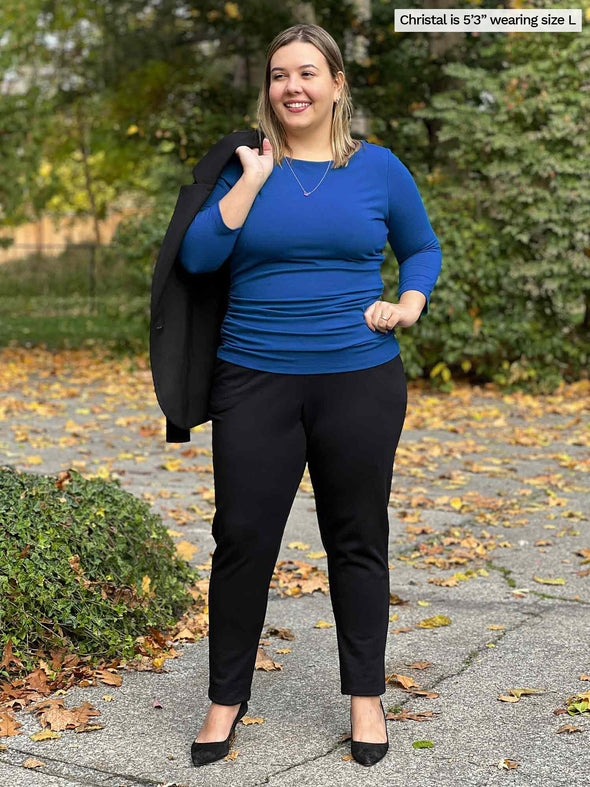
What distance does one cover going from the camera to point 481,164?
11.0 m

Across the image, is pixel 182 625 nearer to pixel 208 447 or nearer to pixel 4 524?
pixel 4 524

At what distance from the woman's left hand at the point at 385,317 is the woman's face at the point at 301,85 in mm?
513

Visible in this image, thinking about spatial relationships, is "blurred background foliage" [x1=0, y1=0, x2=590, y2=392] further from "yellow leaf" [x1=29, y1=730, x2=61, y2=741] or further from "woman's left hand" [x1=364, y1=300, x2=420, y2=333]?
"yellow leaf" [x1=29, y1=730, x2=61, y2=741]

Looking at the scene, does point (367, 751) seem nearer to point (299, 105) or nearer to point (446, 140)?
point (299, 105)

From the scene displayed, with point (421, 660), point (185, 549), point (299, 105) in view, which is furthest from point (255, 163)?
point (185, 549)

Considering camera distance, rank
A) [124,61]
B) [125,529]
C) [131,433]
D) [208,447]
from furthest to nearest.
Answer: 1. [124,61]
2. [131,433]
3. [208,447]
4. [125,529]

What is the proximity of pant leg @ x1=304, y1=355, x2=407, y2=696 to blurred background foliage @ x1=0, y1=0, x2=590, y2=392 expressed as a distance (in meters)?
7.69

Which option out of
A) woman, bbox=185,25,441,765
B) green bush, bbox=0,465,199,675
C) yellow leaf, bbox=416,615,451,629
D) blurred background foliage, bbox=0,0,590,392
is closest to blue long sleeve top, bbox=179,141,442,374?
woman, bbox=185,25,441,765

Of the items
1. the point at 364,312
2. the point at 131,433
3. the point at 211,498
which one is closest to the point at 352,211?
the point at 364,312

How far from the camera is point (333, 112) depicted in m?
3.06

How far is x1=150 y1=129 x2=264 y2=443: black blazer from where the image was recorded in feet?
9.86

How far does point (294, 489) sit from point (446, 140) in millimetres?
9381

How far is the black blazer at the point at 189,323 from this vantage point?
3.00 m

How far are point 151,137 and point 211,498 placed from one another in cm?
911
